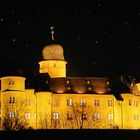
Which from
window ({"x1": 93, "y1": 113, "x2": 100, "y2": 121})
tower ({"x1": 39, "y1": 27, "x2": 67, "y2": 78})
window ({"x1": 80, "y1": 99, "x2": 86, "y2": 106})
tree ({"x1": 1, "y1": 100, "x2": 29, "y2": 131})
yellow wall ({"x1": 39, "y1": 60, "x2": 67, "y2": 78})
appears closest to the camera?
tree ({"x1": 1, "y1": 100, "x2": 29, "y2": 131})

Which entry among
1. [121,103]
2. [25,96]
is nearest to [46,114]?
[25,96]

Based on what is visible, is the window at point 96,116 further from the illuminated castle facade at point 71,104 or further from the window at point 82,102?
the window at point 82,102

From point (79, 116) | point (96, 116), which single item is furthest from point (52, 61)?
point (96, 116)

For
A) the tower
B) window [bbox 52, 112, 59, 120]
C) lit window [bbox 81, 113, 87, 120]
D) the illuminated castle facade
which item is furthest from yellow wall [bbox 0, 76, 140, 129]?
the tower

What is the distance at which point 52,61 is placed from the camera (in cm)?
14425

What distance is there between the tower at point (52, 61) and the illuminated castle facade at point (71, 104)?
2951 millimetres

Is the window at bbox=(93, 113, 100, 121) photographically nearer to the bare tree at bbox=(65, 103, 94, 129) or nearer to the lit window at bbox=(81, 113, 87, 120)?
the bare tree at bbox=(65, 103, 94, 129)

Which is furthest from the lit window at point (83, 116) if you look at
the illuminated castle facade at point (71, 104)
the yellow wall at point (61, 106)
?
the yellow wall at point (61, 106)

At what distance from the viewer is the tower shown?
144 m

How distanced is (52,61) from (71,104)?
11.4 metres

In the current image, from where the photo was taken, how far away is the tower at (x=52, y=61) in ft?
473

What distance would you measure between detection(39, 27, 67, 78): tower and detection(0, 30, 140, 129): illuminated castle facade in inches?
116

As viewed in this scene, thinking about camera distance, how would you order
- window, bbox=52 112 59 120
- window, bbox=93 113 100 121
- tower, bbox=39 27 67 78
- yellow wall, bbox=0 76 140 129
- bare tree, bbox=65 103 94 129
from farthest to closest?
tower, bbox=39 27 67 78 → window, bbox=93 113 100 121 → bare tree, bbox=65 103 94 129 → window, bbox=52 112 59 120 → yellow wall, bbox=0 76 140 129
